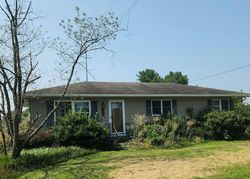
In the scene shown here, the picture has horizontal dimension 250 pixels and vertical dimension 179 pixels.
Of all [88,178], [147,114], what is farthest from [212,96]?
[88,178]

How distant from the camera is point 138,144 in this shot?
20.5 metres

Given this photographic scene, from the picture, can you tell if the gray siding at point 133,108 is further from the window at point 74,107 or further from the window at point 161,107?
the window at point 74,107

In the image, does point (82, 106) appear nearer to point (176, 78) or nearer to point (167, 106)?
point (167, 106)

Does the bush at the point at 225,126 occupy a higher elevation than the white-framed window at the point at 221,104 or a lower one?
lower

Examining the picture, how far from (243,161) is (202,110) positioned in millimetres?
14116

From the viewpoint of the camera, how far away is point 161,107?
2644 cm

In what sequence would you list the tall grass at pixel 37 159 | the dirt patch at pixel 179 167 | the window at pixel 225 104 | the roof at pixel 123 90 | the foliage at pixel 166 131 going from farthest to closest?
1. the window at pixel 225 104
2. the roof at pixel 123 90
3. the foliage at pixel 166 131
4. the tall grass at pixel 37 159
5. the dirt patch at pixel 179 167

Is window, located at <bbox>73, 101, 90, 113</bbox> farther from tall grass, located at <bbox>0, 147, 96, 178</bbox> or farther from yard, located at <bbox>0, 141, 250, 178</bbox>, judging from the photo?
yard, located at <bbox>0, 141, 250, 178</bbox>

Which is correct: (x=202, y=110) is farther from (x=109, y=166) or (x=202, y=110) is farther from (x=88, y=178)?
(x=88, y=178)

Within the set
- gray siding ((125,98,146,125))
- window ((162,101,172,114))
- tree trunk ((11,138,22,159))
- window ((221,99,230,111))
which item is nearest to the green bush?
gray siding ((125,98,146,125))

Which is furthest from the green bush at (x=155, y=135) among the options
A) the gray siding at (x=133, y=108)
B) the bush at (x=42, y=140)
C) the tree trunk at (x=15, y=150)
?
the tree trunk at (x=15, y=150)

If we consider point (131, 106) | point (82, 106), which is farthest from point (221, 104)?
point (82, 106)

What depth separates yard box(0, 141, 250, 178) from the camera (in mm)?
11937

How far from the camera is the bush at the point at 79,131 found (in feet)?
62.4
